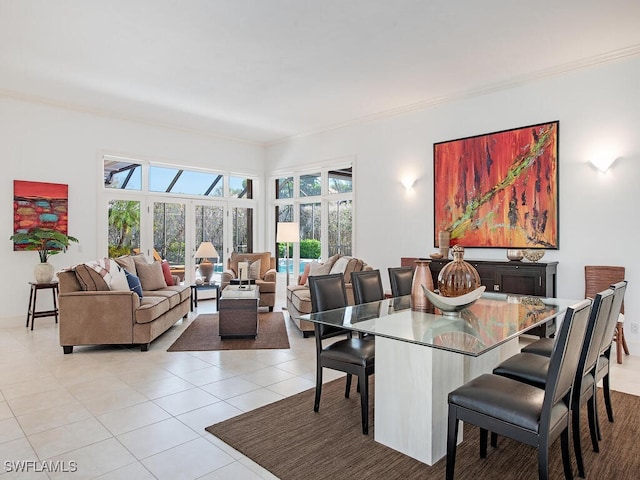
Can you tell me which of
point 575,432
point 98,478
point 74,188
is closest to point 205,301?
point 74,188

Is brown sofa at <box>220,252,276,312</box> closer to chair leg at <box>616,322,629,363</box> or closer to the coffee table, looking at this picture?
the coffee table

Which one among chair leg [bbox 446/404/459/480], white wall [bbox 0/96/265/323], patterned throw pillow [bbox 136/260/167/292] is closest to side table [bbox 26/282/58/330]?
white wall [bbox 0/96/265/323]

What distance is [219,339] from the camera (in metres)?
4.95

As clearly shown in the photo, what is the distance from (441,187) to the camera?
581 centimetres

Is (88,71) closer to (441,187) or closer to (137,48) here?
(137,48)

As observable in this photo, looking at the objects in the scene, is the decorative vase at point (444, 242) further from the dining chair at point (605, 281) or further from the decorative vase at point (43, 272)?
the decorative vase at point (43, 272)

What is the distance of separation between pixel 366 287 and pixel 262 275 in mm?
4057

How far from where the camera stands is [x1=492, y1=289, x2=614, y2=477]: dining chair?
82.7 inches

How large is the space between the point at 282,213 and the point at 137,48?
15.4 ft

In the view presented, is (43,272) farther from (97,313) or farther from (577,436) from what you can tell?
(577,436)

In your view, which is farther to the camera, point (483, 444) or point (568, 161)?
point (568, 161)

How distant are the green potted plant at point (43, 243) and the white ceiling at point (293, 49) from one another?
1.91m

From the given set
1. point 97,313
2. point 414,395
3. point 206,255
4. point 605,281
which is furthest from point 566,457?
point 206,255

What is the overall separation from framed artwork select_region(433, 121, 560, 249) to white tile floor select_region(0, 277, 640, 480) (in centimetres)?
168
